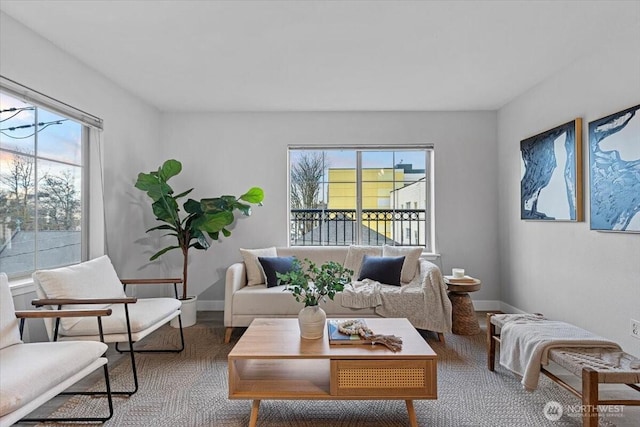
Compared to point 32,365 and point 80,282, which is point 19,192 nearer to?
point 80,282

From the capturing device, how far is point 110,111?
357 cm

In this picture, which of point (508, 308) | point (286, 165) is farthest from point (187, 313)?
point (508, 308)

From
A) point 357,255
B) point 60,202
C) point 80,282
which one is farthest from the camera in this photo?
point 357,255

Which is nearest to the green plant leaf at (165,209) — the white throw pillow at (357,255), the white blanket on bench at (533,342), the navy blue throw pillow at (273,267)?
the navy blue throw pillow at (273,267)

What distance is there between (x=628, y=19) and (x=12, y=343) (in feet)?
14.5

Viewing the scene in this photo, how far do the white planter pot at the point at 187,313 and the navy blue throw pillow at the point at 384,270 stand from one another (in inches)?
73.4

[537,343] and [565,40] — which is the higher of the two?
[565,40]

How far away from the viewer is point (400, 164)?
466cm

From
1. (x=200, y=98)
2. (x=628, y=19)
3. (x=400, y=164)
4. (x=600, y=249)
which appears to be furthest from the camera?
(x=400, y=164)

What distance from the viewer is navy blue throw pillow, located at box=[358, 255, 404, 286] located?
12.0 feet

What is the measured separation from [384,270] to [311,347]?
174 centimetres

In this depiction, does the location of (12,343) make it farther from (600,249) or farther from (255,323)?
(600,249)

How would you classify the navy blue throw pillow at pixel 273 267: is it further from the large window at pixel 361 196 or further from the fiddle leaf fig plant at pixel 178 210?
the large window at pixel 361 196

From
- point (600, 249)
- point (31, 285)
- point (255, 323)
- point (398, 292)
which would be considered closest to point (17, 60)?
point (31, 285)
